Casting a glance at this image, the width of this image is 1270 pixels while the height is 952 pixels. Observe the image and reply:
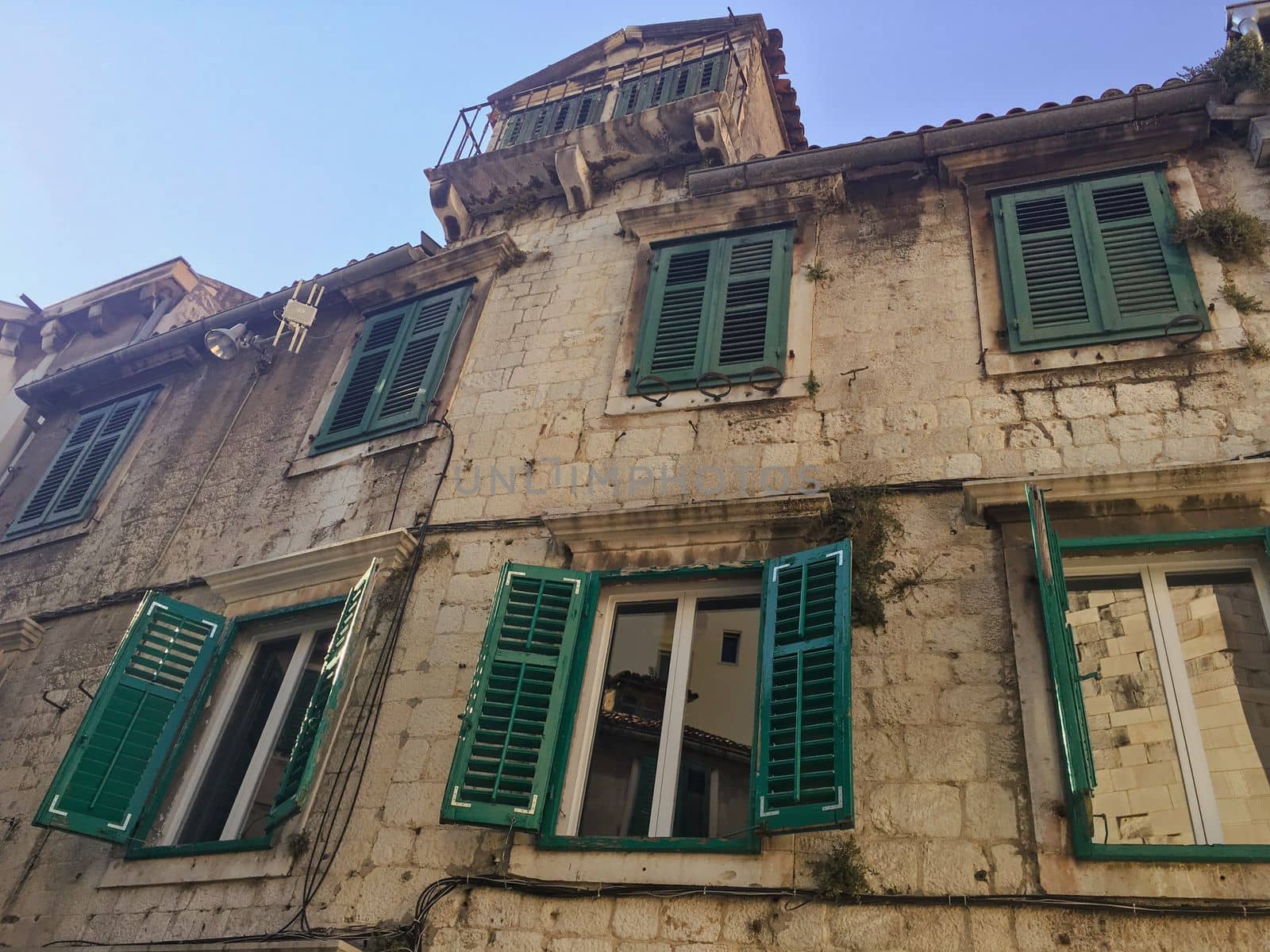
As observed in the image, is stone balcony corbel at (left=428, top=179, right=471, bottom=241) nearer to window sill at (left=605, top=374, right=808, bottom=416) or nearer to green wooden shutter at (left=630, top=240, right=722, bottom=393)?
green wooden shutter at (left=630, top=240, right=722, bottom=393)

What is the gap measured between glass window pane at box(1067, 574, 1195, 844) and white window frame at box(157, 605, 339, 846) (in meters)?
5.06

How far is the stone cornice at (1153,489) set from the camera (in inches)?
213

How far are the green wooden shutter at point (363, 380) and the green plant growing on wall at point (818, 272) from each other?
385 cm

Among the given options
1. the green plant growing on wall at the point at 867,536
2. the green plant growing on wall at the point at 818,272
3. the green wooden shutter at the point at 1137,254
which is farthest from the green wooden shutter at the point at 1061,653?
the green plant growing on wall at the point at 818,272

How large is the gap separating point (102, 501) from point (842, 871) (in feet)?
27.4

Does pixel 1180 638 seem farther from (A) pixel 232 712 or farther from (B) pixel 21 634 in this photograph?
(B) pixel 21 634

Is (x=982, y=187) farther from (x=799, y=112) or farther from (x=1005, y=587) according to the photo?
(x=799, y=112)

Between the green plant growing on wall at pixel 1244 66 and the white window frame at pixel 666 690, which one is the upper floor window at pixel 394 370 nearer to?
the white window frame at pixel 666 690

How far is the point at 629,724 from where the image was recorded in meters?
5.86

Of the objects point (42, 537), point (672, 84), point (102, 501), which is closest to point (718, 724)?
point (102, 501)

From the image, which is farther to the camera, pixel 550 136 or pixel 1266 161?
pixel 550 136

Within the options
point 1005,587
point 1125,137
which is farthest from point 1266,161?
point 1005,587

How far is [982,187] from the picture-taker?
25.6ft

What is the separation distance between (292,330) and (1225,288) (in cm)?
846
